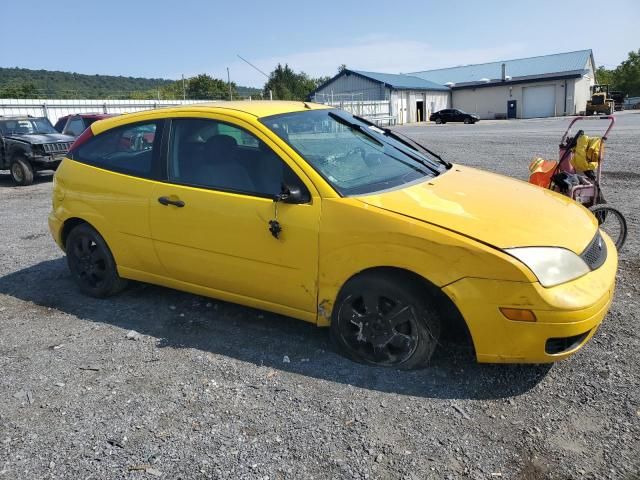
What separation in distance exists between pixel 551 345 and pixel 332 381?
130cm

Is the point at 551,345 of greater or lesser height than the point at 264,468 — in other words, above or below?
above

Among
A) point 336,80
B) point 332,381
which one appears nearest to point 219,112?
point 332,381

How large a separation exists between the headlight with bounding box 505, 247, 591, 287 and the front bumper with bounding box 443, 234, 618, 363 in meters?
0.04

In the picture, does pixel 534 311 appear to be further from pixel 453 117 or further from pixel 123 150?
pixel 453 117

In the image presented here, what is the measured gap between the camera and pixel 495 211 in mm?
3137

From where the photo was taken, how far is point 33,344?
393 cm

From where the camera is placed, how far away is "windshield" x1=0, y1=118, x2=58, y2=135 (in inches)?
533

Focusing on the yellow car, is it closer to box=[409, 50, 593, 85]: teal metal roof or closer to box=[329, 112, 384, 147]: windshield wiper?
box=[329, 112, 384, 147]: windshield wiper

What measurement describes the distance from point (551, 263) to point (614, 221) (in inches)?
135

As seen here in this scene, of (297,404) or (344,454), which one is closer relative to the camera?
(344,454)

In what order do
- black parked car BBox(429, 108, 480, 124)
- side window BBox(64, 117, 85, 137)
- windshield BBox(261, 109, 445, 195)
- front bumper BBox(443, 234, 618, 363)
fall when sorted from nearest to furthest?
front bumper BBox(443, 234, 618, 363) → windshield BBox(261, 109, 445, 195) → side window BBox(64, 117, 85, 137) → black parked car BBox(429, 108, 480, 124)

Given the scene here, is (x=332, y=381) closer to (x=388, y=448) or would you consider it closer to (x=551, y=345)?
(x=388, y=448)

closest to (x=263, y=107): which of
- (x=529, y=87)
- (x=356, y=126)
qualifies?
(x=356, y=126)

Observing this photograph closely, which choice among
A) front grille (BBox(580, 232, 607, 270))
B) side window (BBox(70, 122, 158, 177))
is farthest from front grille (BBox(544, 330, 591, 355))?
side window (BBox(70, 122, 158, 177))
